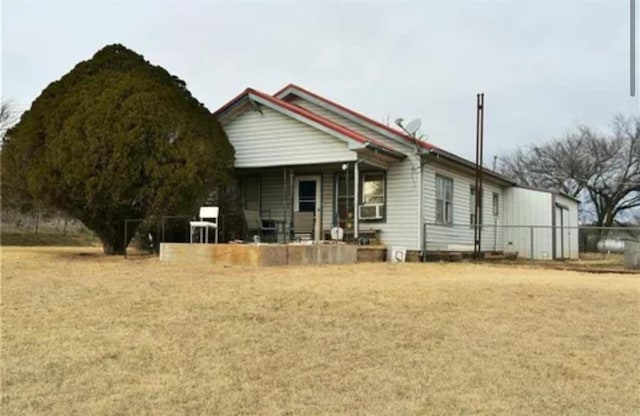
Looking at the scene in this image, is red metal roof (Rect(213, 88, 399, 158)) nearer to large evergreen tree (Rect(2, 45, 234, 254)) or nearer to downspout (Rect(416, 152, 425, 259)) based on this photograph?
downspout (Rect(416, 152, 425, 259))

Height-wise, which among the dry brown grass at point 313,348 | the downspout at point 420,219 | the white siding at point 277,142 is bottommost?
the dry brown grass at point 313,348

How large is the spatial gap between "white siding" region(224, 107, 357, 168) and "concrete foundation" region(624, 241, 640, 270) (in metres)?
6.92

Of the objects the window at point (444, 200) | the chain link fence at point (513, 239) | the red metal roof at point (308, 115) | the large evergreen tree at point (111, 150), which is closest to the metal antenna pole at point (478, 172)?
the chain link fence at point (513, 239)

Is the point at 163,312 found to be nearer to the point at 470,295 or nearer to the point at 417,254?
the point at 470,295

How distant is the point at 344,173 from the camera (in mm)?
15445

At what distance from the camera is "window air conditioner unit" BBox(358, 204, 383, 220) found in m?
14.9

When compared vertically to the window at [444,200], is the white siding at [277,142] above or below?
above

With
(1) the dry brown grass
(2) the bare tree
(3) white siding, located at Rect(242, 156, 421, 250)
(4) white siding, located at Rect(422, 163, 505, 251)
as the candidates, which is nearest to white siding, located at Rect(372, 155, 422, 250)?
(3) white siding, located at Rect(242, 156, 421, 250)

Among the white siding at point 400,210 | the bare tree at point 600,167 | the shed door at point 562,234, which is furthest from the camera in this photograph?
the bare tree at point 600,167

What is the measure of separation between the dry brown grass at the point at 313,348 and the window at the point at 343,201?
703cm

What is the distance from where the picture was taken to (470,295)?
7336 millimetres

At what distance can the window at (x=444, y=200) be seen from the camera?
1574 cm

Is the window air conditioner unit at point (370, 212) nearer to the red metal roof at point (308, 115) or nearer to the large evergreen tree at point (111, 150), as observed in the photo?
the red metal roof at point (308, 115)

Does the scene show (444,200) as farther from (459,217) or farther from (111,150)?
(111,150)
